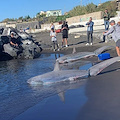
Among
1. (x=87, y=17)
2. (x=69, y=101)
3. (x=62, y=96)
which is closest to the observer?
(x=69, y=101)

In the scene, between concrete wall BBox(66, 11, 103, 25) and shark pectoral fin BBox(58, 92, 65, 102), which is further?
concrete wall BBox(66, 11, 103, 25)

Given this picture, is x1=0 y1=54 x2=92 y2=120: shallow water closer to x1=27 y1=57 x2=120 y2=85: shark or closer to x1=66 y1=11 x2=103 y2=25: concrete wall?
x1=27 y1=57 x2=120 y2=85: shark

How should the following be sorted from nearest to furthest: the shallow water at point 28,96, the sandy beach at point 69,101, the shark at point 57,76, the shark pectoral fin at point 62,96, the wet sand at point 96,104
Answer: the wet sand at point 96,104, the sandy beach at point 69,101, the shallow water at point 28,96, the shark pectoral fin at point 62,96, the shark at point 57,76

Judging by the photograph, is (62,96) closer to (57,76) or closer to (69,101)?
(69,101)

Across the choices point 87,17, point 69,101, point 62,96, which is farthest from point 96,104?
point 87,17

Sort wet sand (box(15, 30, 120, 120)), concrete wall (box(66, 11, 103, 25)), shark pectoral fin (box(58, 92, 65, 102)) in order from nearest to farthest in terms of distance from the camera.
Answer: wet sand (box(15, 30, 120, 120)) < shark pectoral fin (box(58, 92, 65, 102)) < concrete wall (box(66, 11, 103, 25))

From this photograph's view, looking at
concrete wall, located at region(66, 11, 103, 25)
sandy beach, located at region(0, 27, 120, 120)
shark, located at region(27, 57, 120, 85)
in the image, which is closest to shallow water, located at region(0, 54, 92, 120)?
sandy beach, located at region(0, 27, 120, 120)

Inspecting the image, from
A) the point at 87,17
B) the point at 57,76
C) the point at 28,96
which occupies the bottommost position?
the point at 28,96

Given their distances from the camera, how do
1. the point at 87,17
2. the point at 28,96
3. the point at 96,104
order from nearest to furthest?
1. the point at 96,104
2. the point at 28,96
3. the point at 87,17

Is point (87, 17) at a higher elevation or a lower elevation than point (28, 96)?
higher

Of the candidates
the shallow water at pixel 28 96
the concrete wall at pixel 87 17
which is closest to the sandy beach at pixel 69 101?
the shallow water at pixel 28 96

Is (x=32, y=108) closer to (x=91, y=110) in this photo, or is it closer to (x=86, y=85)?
(x=91, y=110)

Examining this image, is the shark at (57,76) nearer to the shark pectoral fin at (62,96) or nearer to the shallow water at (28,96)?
the shallow water at (28,96)

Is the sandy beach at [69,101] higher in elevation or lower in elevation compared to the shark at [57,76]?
lower
